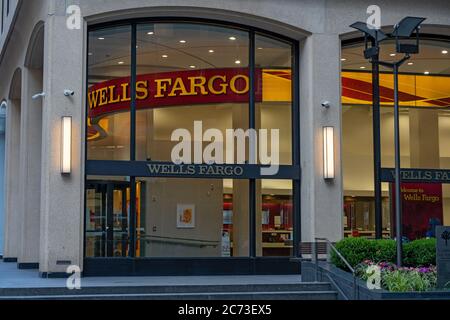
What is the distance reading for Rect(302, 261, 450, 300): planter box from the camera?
14266 mm

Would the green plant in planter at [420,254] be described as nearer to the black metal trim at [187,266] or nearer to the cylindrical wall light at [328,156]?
the cylindrical wall light at [328,156]

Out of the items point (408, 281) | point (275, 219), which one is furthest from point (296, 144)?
point (408, 281)

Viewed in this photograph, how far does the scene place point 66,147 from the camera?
1895 centimetres

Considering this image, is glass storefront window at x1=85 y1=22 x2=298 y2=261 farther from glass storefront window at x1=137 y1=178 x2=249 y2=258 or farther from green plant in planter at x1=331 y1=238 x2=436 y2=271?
green plant in planter at x1=331 y1=238 x2=436 y2=271

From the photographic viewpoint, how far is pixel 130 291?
52.4ft

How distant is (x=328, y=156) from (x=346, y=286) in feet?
18.0

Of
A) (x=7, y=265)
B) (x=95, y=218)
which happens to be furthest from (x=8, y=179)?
(x=95, y=218)

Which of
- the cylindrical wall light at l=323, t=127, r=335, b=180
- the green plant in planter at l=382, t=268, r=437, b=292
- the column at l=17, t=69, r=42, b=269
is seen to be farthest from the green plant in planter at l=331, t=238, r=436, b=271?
the column at l=17, t=69, r=42, b=269

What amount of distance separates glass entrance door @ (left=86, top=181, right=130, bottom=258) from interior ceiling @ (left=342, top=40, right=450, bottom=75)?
7955mm

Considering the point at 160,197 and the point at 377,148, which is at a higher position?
the point at 377,148

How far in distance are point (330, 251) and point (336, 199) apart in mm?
2953

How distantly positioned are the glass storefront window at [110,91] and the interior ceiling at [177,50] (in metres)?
0.03

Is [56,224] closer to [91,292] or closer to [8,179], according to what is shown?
[91,292]

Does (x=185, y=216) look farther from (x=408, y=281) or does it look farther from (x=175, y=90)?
(x=408, y=281)
